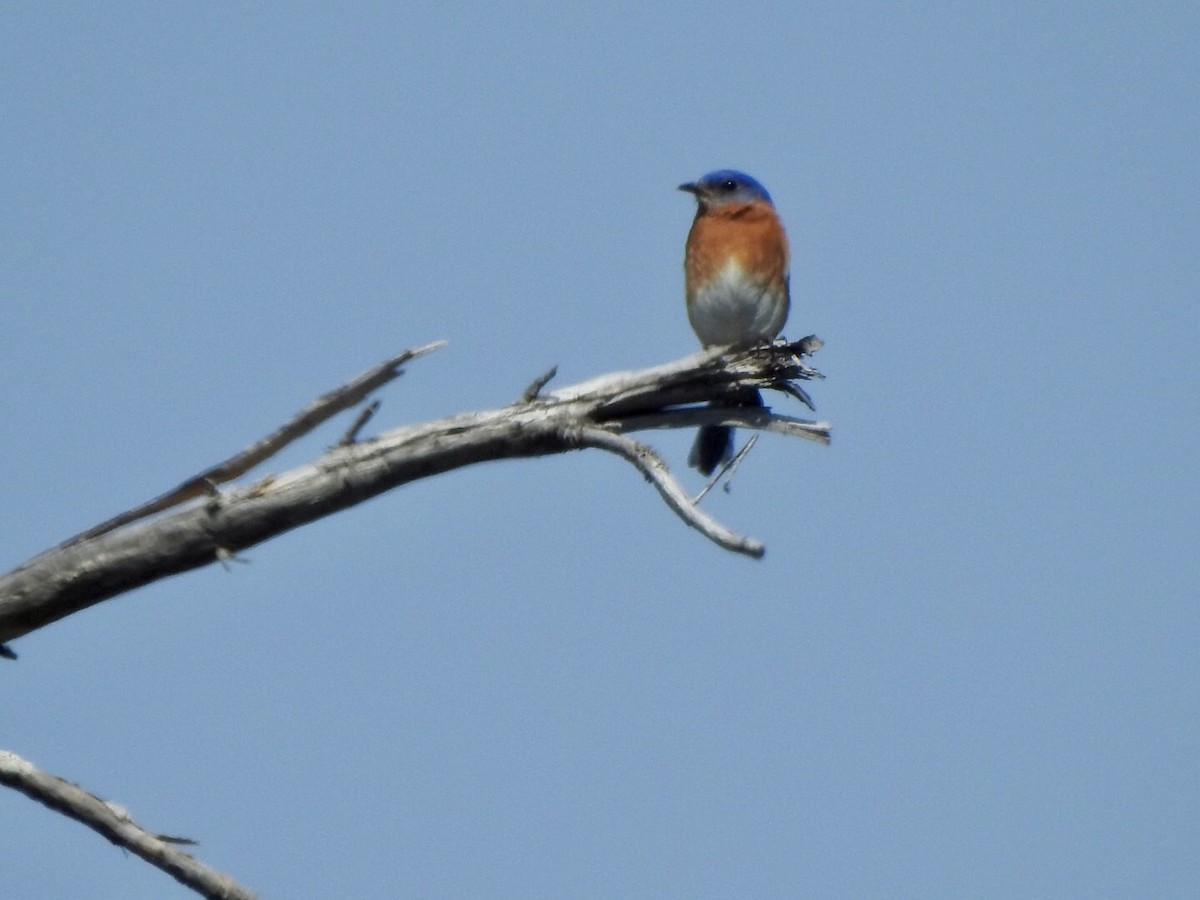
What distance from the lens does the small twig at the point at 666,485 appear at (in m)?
4.65

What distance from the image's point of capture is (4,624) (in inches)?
Result: 198

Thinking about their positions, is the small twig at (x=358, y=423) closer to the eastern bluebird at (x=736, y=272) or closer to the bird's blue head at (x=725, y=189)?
the eastern bluebird at (x=736, y=272)

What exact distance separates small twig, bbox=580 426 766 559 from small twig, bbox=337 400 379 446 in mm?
777

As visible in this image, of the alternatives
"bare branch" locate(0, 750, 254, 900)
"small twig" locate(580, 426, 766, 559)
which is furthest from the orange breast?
"bare branch" locate(0, 750, 254, 900)

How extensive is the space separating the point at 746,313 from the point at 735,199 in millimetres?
961

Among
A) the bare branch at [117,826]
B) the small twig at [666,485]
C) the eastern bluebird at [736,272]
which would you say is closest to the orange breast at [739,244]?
the eastern bluebird at [736,272]

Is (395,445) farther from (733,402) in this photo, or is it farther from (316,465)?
(733,402)

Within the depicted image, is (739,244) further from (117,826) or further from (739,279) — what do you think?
(117,826)

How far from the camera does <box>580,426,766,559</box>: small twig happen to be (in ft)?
15.3

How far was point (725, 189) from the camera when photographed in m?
9.82

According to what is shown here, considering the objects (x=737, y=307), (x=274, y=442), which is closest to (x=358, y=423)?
(x=274, y=442)

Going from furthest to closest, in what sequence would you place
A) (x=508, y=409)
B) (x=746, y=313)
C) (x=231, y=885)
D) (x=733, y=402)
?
(x=746, y=313) → (x=733, y=402) → (x=508, y=409) → (x=231, y=885)

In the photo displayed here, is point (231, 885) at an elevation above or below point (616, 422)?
below

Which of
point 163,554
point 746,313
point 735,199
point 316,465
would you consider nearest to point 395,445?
point 316,465
